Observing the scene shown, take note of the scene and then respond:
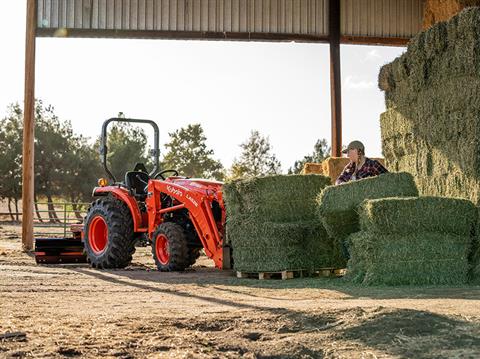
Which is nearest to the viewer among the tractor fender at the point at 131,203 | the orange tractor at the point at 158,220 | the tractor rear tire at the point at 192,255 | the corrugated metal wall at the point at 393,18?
the orange tractor at the point at 158,220

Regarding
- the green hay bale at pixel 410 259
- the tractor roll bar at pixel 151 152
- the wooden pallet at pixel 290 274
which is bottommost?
the wooden pallet at pixel 290 274

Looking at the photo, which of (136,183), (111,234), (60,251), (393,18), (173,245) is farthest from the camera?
(393,18)

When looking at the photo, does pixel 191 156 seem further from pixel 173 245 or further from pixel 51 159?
pixel 173 245

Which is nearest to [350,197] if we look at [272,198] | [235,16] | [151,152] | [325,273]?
[272,198]

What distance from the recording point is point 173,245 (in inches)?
411

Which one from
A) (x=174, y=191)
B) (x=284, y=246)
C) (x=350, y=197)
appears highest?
(x=174, y=191)

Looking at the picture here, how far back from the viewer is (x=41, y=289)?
8.41m

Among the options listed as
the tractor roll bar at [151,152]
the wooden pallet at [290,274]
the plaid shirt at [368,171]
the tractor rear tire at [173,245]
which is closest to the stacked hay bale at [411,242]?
the wooden pallet at [290,274]

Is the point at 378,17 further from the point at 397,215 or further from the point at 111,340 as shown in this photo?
the point at 111,340

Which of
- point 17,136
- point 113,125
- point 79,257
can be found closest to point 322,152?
point 113,125

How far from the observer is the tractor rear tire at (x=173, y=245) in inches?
410

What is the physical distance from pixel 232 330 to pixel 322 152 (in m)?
49.6

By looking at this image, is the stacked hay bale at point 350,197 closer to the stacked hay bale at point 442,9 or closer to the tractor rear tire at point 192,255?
the tractor rear tire at point 192,255

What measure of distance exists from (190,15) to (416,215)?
941 cm
